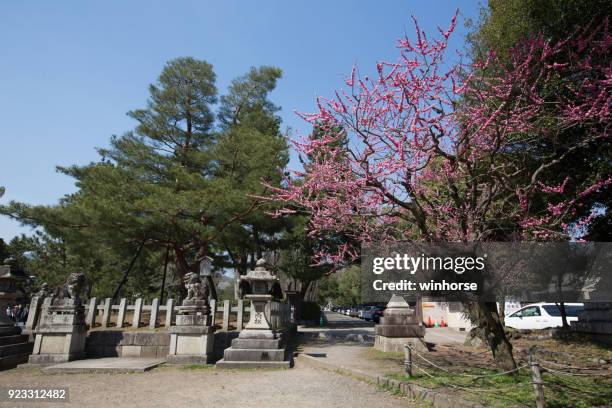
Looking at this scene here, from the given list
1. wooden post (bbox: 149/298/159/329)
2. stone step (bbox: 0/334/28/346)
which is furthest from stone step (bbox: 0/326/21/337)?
wooden post (bbox: 149/298/159/329)

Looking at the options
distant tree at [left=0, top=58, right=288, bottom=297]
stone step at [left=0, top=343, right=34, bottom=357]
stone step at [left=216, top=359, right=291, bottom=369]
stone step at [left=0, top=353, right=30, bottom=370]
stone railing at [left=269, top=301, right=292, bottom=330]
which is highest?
distant tree at [left=0, top=58, right=288, bottom=297]

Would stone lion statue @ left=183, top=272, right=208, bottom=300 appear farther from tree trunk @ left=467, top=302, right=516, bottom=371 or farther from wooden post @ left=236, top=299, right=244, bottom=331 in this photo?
tree trunk @ left=467, top=302, right=516, bottom=371

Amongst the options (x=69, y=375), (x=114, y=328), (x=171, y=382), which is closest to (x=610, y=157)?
(x=171, y=382)

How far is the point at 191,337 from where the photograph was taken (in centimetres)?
1052

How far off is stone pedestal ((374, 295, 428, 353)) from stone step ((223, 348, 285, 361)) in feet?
12.7

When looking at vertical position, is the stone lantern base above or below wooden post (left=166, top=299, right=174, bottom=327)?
below

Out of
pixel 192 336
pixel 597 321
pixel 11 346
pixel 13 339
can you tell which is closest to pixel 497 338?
pixel 597 321

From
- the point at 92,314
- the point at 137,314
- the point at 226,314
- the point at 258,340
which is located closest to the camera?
the point at 258,340

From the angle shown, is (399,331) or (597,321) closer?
(597,321)

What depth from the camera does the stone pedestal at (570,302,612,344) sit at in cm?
1058

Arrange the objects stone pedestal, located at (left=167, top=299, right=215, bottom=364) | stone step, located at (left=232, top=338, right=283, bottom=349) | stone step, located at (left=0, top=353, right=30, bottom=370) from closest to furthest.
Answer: stone step, located at (left=0, top=353, right=30, bottom=370) < stone step, located at (left=232, top=338, right=283, bottom=349) < stone pedestal, located at (left=167, top=299, right=215, bottom=364)

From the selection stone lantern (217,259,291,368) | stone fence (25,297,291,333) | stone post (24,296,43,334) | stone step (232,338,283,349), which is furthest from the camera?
stone fence (25,297,291,333)

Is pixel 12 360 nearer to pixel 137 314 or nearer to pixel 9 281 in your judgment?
pixel 9 281

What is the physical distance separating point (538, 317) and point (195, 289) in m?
15.9
